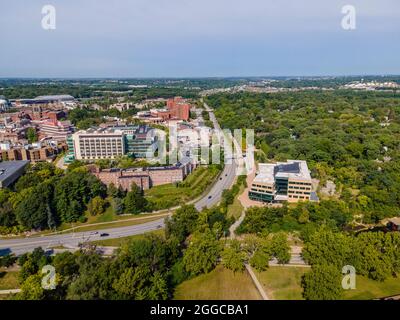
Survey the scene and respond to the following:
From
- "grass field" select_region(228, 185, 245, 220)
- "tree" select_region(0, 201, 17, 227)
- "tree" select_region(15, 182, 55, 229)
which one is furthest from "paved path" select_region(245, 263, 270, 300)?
"tree" select_region(0, 201, 17, 227)

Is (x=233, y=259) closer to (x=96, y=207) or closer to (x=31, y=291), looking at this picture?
(x=31, y=291)

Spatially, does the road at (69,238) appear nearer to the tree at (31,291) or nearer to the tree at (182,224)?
the tree at (182,224)

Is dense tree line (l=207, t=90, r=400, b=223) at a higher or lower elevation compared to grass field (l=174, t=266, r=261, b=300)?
higher

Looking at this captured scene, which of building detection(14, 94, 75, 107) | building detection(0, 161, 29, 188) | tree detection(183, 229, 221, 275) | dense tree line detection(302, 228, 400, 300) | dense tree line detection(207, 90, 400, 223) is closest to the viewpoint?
dense tree line detection(302, 228, 400, 300)

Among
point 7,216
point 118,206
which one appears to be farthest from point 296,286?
point 7,216

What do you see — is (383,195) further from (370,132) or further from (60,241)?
(60,241)

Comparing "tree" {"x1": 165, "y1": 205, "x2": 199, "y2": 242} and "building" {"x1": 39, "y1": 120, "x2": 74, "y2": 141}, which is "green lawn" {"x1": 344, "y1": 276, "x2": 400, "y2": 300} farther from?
"building" {"x1": 39, "y1": 120, "x2": 74, "y2": 141}

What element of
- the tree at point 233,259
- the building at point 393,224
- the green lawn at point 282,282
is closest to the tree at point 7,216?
the tree at point 233,259
